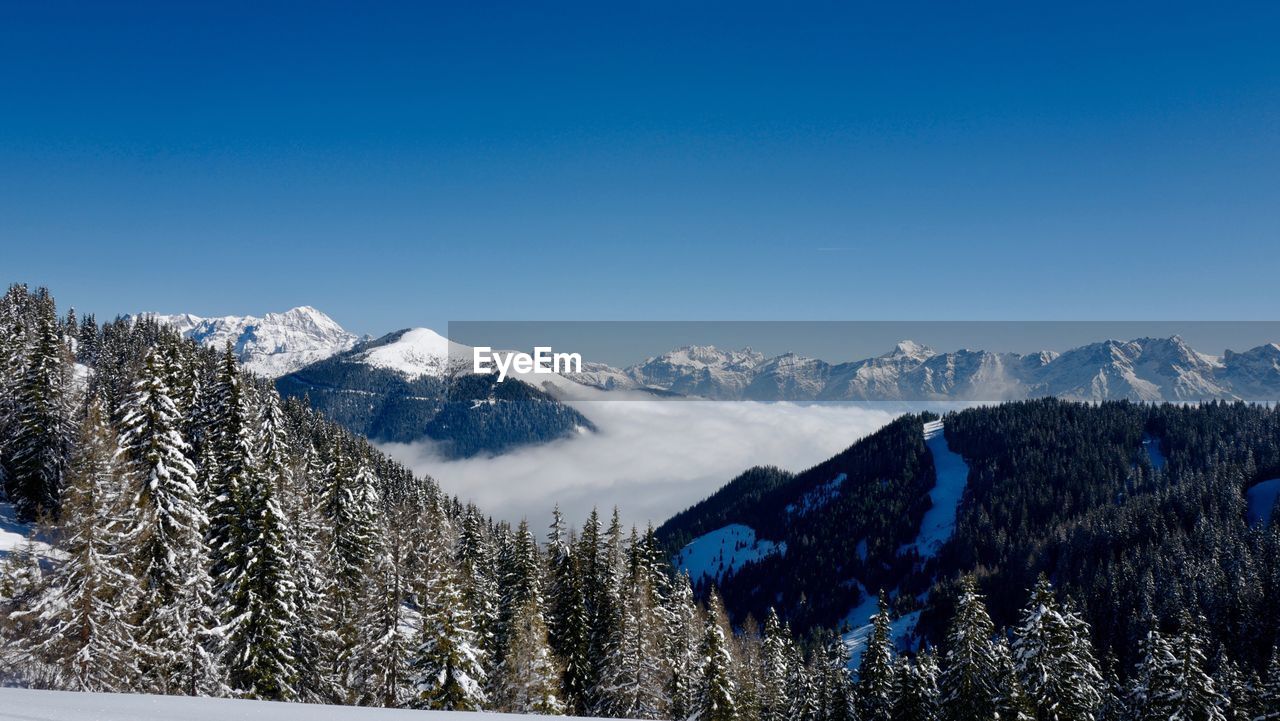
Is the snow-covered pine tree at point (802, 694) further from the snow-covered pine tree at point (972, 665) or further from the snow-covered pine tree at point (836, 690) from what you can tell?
the snow-covered pine tree at point (972, 665)

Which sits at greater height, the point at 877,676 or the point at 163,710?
the point at 163,710

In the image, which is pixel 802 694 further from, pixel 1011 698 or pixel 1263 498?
pixel 1263 498

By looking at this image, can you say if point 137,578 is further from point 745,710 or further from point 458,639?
point 745,710

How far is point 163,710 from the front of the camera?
1253 cm

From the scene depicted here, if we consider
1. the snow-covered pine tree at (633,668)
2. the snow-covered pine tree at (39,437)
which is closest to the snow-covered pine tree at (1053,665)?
the snow-covered pine tree at (633,668)

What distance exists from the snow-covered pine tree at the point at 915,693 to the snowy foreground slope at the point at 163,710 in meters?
34.9

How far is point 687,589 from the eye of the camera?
4828cm

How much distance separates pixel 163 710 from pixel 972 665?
36356 mm

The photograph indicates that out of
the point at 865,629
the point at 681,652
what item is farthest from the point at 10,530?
the point at 865,629

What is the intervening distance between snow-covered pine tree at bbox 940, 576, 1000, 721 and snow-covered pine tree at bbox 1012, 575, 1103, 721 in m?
1.49

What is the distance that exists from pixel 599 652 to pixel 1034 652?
81.1 ft

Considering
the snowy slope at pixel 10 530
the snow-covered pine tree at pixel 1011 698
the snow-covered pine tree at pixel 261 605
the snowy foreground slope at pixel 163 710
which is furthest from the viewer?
the snowy slope at pixel 10 530

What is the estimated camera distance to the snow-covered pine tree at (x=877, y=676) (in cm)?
4153

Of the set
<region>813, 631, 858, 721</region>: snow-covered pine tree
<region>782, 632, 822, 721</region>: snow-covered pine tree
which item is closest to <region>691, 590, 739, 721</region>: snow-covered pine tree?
<region>813, 631, 858, 721</region>: snow-covered pine tree
